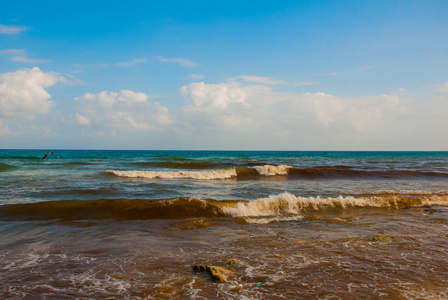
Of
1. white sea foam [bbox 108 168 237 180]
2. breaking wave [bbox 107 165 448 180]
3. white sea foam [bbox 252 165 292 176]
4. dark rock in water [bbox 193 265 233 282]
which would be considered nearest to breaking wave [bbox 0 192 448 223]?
dark rock in water [bbox 193 265 233 282]

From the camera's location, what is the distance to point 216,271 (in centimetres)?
462

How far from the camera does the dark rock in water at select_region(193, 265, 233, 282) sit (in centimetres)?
446

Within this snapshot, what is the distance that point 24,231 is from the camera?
7.27m

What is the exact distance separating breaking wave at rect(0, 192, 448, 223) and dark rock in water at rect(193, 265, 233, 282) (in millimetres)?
3724

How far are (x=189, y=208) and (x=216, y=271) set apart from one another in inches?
212

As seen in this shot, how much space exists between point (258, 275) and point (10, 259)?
15.3ft

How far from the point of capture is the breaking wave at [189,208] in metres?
9.05

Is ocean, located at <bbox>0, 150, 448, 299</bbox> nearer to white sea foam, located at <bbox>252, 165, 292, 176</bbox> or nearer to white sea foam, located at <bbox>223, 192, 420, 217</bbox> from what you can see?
white sea foam, located at <bbox>223, 192, 420, 217</bbox>

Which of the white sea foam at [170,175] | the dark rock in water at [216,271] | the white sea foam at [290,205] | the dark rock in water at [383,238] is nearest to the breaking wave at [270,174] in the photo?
the white sea foam at [170,175]

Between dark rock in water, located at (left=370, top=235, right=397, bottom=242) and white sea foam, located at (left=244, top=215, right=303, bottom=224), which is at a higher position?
dark rock in water, located at (left=370, top=235, right=397, bottom=242)

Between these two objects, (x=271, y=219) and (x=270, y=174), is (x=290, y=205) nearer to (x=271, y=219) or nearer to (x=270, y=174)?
(x=271, y=219)

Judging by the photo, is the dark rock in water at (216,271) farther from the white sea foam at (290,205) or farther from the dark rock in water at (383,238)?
the white sea foam at (290,205)

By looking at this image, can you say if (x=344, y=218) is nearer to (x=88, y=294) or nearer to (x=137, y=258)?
(x=137, y=258)

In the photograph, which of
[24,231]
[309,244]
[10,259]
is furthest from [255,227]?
[24,231]
